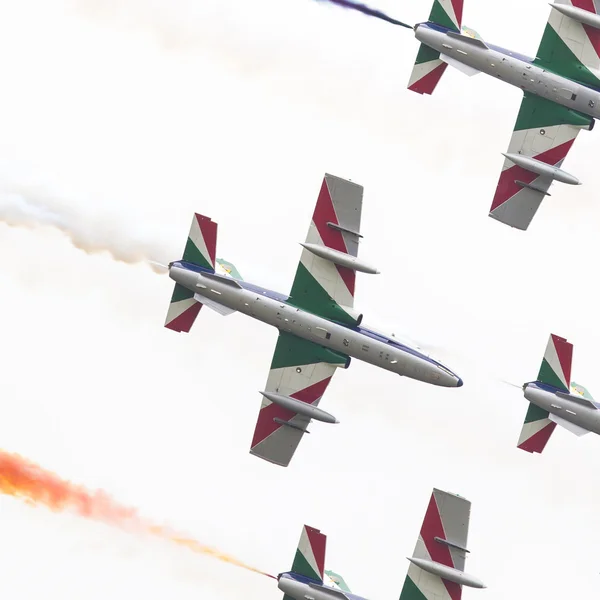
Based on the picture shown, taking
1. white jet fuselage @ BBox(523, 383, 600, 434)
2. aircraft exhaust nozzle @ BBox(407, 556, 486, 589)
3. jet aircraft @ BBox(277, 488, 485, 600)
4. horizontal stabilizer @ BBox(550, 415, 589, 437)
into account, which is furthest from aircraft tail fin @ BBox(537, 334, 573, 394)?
aircraft exhaust nozzle @ BBox(407, 556, 486, 589)

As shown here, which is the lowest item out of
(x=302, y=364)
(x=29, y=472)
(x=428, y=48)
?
(x=29, y=472)

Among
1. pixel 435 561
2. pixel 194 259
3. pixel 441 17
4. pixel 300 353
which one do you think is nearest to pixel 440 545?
pixel 435 561

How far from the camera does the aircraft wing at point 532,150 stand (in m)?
92.1

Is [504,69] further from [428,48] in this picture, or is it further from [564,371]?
[564,371]

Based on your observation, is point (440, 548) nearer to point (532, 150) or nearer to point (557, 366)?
point (557, 366)

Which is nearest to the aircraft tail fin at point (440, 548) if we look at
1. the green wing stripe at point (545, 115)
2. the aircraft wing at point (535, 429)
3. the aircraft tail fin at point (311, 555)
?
the aircraft tail fin at point (311, 555)

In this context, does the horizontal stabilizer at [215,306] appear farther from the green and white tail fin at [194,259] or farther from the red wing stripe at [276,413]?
the red wing stripe at [276,413]

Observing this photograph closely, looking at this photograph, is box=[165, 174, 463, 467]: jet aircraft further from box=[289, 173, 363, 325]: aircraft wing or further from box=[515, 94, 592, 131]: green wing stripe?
box=[515, 94, 592, 131]: green wing stripe

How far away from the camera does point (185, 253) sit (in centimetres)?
8925

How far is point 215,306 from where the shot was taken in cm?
8894

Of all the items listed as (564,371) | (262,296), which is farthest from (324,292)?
(564,371)

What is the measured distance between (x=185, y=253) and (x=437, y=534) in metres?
12.1

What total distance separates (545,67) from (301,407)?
544 inches

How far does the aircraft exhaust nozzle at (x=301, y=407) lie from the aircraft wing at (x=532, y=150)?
929 cm
